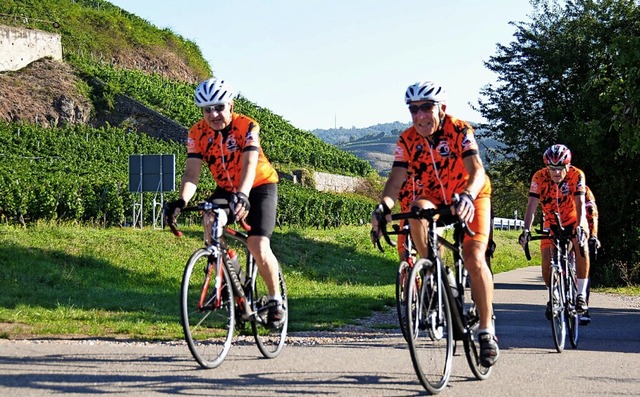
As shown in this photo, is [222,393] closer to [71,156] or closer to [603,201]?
[603,201]

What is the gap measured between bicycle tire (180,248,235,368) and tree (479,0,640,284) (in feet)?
62.1

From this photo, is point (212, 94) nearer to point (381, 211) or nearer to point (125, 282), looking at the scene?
point (381, 211)

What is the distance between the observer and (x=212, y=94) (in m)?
8.10

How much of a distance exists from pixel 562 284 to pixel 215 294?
517 centimetres

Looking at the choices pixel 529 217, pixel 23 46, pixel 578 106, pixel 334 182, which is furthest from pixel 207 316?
pixel 23 46

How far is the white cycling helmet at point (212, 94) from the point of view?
811 centimetres

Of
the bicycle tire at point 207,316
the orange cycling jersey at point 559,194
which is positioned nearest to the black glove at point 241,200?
the bicycle tire at point 207,316

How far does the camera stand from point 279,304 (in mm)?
8703

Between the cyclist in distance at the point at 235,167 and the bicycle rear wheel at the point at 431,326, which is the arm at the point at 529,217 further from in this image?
the bicycle rear wheel at the point at 431,326

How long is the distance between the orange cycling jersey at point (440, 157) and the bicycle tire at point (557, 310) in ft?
10.5

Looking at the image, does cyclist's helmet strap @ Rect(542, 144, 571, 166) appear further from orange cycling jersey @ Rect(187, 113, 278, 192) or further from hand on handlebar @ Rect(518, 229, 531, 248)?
orange cycling jersey @ Rect(187, 113, 278, 192)

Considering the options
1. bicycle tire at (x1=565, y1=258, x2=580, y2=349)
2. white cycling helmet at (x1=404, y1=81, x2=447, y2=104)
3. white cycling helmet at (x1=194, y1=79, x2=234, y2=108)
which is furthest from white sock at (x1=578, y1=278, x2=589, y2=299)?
white cycling helmet at (x1=194, y1=79, x2=234, y2=108)

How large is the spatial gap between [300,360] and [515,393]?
2.08m

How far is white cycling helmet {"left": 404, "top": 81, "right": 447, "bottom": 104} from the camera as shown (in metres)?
7.63
